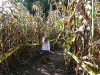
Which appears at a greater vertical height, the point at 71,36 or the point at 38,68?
the point at 71,36

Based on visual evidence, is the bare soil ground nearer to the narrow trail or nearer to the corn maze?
the narrow trail

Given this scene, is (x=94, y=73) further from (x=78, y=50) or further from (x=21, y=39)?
(x=21, y=39)

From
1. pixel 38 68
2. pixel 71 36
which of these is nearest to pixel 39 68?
pixel 38 68

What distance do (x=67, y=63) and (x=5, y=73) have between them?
143cm

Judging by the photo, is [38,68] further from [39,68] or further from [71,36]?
[71,36]

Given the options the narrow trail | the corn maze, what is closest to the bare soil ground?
the narrow trail

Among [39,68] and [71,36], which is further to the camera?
[39,68]

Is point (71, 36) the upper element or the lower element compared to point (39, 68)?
upper

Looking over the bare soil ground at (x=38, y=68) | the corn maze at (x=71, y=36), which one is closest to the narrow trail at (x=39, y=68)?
the bare soil ground at (x=38, y=68)

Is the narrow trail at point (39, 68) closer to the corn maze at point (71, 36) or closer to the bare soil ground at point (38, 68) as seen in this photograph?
the bare soil ground at point (38, 68)

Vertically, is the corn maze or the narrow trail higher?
the corn maze

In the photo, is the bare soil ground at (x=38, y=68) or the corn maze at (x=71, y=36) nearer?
the corn maze at (x=71, y=36)

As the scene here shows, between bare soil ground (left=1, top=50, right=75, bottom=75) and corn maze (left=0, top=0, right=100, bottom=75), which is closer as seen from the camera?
corn maze (left=0, top=0, right=100, bottom=75)

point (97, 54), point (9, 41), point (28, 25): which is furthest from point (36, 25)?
point (97, 54)
